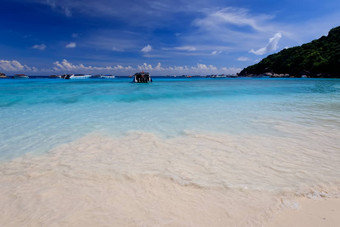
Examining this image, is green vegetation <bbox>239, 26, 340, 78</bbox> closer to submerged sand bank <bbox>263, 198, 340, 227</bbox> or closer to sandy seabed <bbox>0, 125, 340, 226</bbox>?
sandy seabed <bbox>0, 125, 340, 226</bbox>

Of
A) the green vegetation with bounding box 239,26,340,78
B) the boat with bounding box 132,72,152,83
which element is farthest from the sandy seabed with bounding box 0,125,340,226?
the green vegetation with bounding box 239,26,340,78

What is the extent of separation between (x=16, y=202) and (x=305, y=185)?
16.2ft

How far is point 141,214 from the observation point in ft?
9.04

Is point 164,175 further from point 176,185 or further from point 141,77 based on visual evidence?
point 141,77

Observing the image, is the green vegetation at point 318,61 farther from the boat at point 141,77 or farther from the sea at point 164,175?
the sea at point 164,175

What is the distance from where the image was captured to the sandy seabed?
2.69 meters

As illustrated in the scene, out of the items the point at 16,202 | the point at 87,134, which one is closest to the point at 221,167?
the point at 16,202

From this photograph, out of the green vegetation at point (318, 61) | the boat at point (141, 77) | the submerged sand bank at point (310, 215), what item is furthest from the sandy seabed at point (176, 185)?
the green vegetation at point (318, 61)

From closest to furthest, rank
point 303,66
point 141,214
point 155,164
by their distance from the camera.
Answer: point 141,214 → point 155,164 → point 303,66

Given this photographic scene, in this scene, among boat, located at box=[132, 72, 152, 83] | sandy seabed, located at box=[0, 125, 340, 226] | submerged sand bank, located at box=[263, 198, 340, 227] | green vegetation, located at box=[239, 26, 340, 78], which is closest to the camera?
→ submerged sand bank, located at box=[263, 198, 340, 227]

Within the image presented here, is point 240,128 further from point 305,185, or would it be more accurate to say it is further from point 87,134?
point 87,134

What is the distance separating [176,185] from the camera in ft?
11.6

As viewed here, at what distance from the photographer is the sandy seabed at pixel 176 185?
106 inches

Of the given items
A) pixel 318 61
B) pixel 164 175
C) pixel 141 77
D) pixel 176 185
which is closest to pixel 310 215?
pixel 176 185
